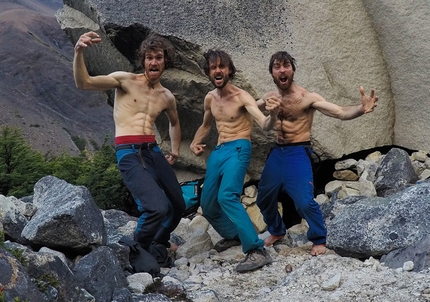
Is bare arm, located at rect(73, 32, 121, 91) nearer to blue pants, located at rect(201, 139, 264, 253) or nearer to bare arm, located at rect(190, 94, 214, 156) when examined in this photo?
bare arm, located at rect(190, 94, 214, 156)

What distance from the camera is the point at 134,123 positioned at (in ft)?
17.4

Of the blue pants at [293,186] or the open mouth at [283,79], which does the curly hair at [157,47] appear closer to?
the open mouth at [283,79]

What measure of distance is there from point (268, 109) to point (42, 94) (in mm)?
34358

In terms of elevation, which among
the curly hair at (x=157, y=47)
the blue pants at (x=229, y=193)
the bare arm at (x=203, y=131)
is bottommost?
the blue pants at (x=229, y=193)

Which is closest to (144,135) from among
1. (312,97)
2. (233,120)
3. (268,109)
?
(233,120)

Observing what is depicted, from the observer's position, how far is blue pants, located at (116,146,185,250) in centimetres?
496

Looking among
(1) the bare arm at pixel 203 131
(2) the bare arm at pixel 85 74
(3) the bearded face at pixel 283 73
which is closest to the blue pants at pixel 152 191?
(1) the bare arm at pixel 203 131

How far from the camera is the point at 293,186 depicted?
17.6 ft

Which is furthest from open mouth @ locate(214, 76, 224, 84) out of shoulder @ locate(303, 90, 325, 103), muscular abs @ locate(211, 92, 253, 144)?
shoulder @ locate(303, 90, 325, 103)

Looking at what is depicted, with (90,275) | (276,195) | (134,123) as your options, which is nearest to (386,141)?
(276,195)

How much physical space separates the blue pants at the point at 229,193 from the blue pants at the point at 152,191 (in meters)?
0.31

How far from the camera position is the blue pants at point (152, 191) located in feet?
16.3

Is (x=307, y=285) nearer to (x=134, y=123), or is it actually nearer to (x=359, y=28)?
(x=134, y=123)

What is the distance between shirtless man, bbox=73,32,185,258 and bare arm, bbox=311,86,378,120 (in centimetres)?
139
